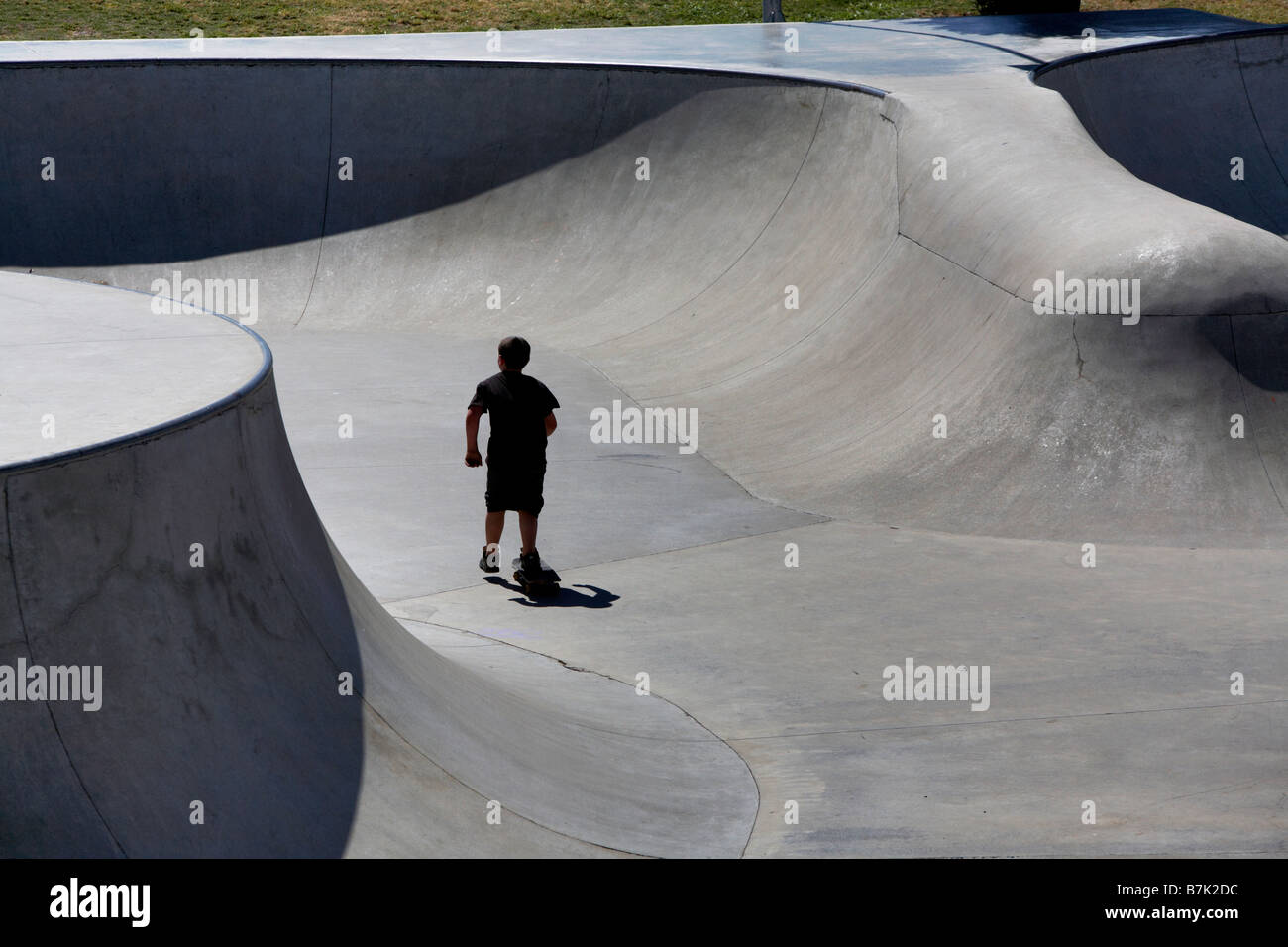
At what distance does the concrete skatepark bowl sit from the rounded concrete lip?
33 millimetres

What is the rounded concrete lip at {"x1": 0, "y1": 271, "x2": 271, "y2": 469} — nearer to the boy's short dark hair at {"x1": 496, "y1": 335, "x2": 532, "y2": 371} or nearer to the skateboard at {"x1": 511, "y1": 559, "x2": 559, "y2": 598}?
the boy's short dark hair at {"x1": 496, "y1": 335, "x2": 532, "y2": 371}

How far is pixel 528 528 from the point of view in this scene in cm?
779

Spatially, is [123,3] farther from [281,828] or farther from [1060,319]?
[281,828]

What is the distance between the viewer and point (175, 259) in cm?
1552

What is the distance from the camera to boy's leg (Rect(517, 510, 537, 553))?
7766 mm

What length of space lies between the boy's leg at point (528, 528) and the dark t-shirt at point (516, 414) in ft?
0.91

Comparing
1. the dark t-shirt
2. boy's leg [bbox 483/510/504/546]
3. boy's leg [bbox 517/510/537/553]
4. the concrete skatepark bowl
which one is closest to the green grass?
the concrete skatepark bowl

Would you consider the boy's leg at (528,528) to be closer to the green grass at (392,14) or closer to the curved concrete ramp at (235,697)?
the curved concrete ramp at (235,697)

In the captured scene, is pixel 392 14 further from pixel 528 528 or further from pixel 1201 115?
pixel 528 528

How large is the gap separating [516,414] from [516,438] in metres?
0.13

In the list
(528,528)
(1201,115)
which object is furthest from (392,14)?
(528,528)

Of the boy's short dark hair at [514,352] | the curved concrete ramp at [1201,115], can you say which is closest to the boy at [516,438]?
the boy's short dark hair at [514,352]

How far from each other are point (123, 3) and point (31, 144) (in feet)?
33.3
